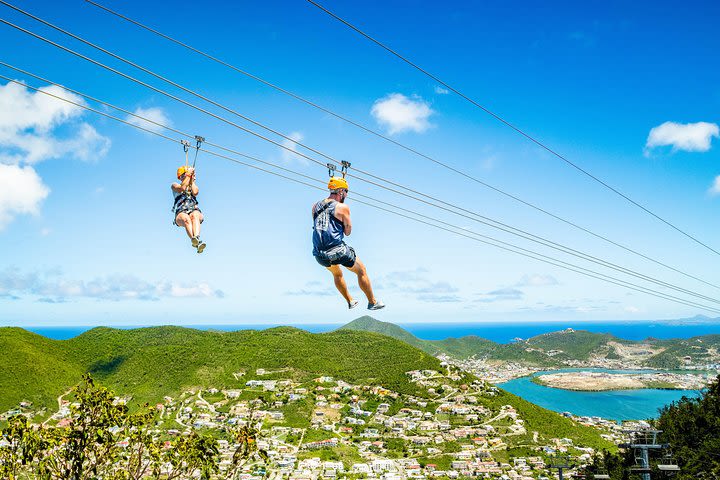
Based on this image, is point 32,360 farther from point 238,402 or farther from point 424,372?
point 424,372

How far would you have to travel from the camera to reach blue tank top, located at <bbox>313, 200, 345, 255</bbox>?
538 centimetres

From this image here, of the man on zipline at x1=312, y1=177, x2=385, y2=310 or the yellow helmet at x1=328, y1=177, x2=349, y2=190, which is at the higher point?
the yellow helmet at x1=328, y1=177, x2=349, y2=190

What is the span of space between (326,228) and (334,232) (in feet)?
0.36

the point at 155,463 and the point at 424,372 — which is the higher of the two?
the point at 155,463

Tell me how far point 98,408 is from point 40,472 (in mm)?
1260

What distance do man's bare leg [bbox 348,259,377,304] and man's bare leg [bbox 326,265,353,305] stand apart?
17 cm

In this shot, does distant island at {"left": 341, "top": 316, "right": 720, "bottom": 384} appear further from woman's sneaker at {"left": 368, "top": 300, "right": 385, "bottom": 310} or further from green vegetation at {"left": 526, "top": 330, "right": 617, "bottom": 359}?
woman's sneaker at {"left": 368, "top": 300, "right": 385, "bottom": 310}

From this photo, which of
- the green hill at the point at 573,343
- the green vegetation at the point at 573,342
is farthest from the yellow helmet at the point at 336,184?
the green vegetation at the point at 573,342

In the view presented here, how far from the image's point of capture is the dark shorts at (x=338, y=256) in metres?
5.35

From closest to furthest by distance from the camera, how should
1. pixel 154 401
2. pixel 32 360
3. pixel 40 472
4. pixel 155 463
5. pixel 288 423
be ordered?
pixel 40 472 → pixel 155 463 → pixel 288 423 → pixel 154 401 → pixel 32 360

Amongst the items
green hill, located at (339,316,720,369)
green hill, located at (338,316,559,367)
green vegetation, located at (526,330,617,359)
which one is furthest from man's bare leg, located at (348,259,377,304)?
green vegetation, located at (526,330,617,359)

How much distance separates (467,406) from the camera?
52.8 meters

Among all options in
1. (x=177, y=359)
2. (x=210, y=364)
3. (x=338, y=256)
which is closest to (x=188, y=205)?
(x=338, y=256)

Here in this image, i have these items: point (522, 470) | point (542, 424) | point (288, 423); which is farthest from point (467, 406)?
point (288, 423)
